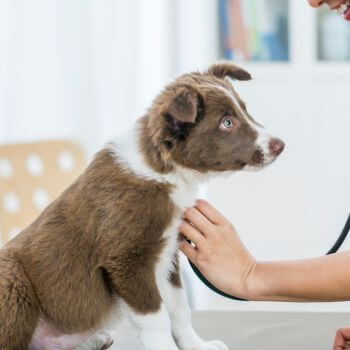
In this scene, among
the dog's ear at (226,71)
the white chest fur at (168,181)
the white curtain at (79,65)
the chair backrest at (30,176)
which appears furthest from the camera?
the white curtain at (79,65)

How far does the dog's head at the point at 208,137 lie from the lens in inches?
65.0

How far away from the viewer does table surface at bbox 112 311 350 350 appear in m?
1.68

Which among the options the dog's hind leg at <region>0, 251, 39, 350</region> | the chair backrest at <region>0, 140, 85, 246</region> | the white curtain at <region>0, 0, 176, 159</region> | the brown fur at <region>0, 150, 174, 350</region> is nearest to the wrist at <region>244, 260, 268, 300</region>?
the brown fur at <region>0, 150, 174, 350</region>

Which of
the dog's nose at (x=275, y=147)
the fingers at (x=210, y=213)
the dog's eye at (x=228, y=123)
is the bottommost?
the fingers at (x=210, y=213)

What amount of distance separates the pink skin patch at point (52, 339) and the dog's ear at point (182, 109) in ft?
1.66

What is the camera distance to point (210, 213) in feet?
5.63

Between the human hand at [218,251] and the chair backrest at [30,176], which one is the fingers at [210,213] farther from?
the chair backrest at [30,176]

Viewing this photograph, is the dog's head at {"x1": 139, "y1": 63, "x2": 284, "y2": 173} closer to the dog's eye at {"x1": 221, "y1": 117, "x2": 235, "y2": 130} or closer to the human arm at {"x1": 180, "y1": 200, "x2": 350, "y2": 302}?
the dog's eye at {"x1": 221, "y1": 117, "x2": 235, "y2": 130}

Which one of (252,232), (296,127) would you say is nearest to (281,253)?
(252,232)

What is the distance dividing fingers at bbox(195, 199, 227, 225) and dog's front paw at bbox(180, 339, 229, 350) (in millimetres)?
269

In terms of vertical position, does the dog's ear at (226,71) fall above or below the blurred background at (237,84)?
above

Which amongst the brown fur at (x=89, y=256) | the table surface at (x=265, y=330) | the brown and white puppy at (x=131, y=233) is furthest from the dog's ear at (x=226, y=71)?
the table surface at (x=265, y=330)

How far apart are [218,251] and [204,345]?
0.69 ft

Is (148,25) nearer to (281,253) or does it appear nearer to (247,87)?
(247,87)
